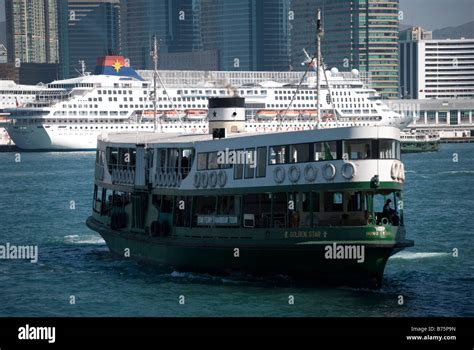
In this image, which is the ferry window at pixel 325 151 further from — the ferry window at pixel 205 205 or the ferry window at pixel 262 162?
the ferry window at pixel 205 205

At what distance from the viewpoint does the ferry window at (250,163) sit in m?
32.8

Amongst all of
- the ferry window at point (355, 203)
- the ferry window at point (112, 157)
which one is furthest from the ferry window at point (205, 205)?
the ferry window at point (112, 157)

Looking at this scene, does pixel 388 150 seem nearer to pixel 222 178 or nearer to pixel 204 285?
pixel 222 178

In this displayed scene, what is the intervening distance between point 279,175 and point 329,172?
5.78 ft

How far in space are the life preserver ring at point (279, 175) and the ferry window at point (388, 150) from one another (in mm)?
2844

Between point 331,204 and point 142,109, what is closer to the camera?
point 331,204

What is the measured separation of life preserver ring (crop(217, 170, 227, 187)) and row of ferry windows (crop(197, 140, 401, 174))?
185 mm

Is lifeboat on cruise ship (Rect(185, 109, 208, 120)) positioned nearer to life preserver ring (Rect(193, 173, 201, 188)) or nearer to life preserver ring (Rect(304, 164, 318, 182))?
life preserver ring (Rect(193, 173, 201, 188))

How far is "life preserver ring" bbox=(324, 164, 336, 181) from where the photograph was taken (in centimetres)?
3061

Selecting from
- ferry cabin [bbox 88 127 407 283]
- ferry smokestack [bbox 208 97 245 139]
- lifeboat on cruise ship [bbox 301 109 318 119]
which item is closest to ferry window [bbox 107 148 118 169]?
ferry cabin [bbox 88 127 407 283]

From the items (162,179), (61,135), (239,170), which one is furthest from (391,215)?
(61,135)

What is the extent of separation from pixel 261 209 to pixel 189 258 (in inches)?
112

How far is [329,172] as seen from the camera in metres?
30.7

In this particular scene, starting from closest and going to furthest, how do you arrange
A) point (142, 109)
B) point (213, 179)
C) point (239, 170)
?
point (239, 170), point (213, 179), point (142, 109)
